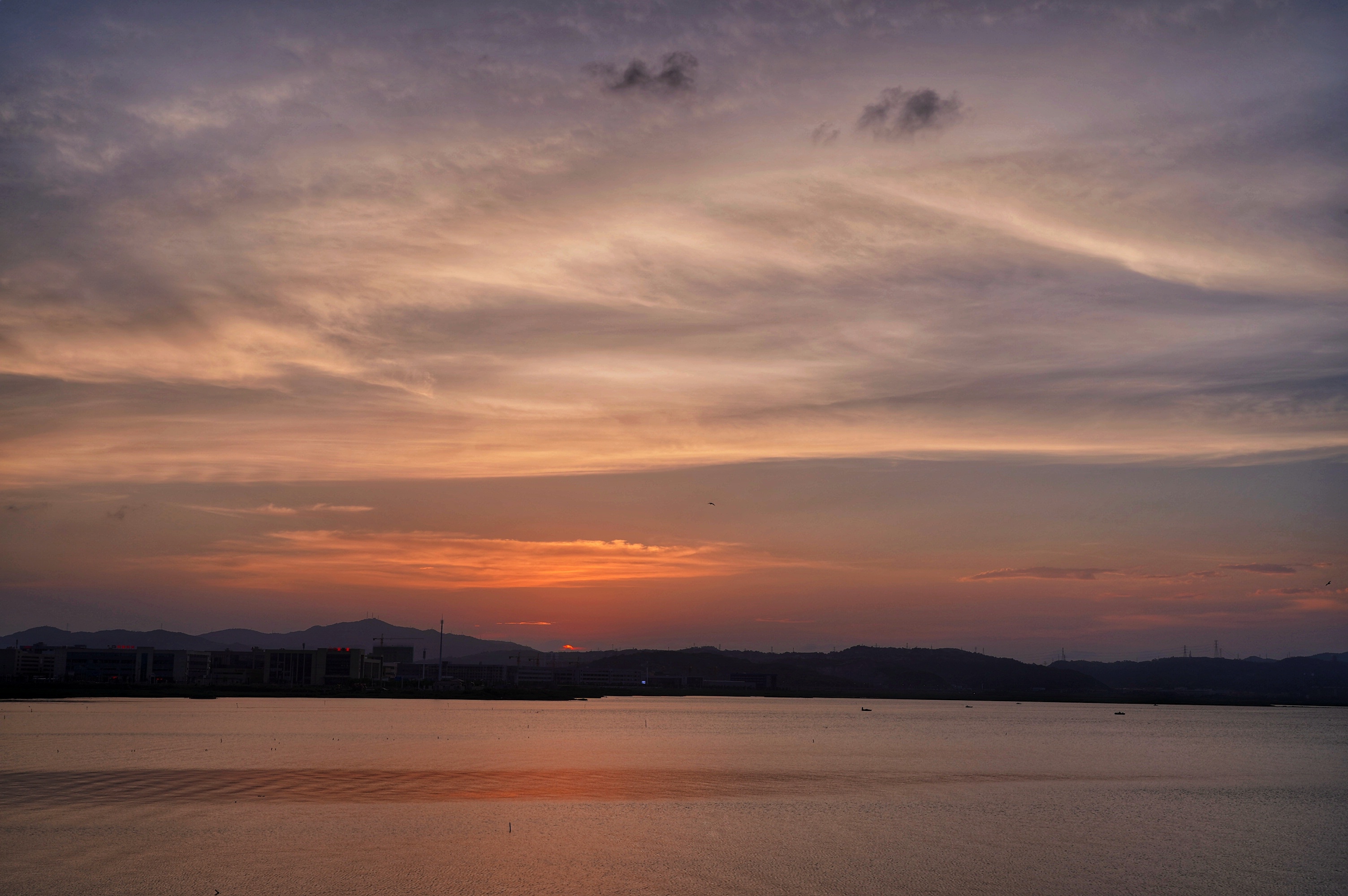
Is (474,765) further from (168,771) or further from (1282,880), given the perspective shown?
(1282,880)

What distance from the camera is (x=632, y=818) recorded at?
172ft

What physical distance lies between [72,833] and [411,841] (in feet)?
43.8

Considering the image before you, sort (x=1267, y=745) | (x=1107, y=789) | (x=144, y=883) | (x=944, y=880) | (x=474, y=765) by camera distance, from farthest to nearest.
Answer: (x=1267, y=745) < (x=474, y=765) < (x=1107, y=789) < (x=944, y=880) < (x=144, y=883)

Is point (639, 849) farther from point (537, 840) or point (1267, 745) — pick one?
point (1267, 745)

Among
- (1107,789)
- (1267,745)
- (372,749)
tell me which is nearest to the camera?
(1107,789)

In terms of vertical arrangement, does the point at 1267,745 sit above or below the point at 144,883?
below

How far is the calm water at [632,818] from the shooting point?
38.0 meters

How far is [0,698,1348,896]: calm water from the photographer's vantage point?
3803cm

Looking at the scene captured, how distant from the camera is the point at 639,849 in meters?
43.7

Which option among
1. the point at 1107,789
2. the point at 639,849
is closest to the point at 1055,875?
the point at 639,849

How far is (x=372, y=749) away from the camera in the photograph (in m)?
92.4

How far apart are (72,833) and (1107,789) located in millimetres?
63585

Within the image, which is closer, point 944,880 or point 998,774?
point 944,880

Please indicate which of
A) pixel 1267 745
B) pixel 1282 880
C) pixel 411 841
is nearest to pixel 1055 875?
pixel 1282 880
